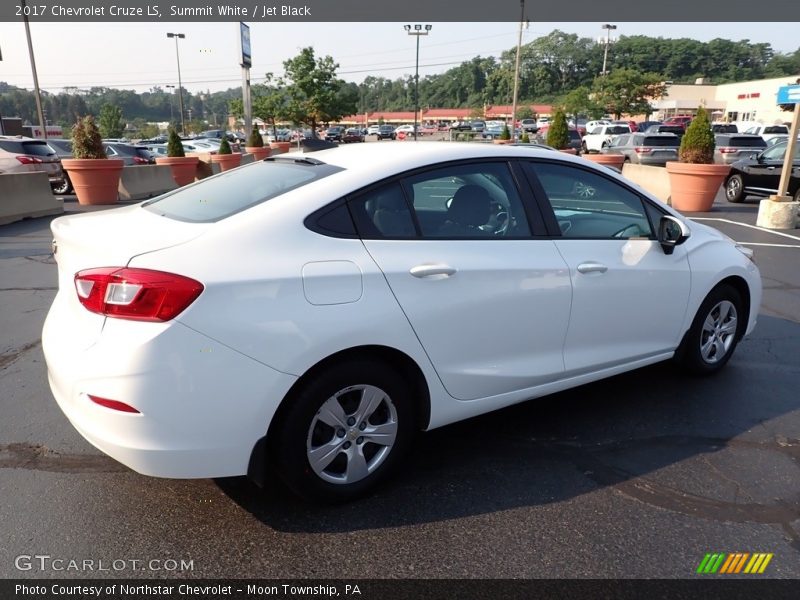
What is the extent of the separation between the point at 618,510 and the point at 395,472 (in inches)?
42.2

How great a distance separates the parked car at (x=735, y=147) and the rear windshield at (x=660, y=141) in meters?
1.48

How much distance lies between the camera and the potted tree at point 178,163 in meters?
17.2

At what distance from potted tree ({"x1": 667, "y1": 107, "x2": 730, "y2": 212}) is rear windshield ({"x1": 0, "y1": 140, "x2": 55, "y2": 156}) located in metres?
14.8

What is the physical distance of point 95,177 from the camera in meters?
13.0

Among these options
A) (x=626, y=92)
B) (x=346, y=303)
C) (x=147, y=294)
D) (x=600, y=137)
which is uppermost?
(x=626, y=92)

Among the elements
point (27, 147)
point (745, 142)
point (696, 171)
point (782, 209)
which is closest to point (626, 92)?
point (745, 142)

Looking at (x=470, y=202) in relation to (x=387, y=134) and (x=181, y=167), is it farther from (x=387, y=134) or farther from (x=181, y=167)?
(x=387, y=134)

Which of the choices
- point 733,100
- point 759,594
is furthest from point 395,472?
point 733,100

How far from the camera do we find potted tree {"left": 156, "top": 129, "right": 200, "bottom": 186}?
17.2 m

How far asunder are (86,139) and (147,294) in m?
12.2

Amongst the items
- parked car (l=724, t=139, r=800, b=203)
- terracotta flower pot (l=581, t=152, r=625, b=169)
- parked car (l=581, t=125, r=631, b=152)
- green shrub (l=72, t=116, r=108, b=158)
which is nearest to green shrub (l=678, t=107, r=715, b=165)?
parked car (l=724, t=139, r=800, b=203)

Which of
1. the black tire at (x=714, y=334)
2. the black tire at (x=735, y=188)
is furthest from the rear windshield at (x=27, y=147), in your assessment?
the black tire at (x=735, y=188)

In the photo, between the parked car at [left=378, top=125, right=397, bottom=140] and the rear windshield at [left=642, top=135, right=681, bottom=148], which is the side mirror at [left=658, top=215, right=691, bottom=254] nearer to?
the rear windshield at [left=642, top=135, right=681, bottom=148]

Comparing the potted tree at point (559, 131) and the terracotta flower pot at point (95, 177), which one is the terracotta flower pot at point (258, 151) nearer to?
the terracotta flower pot at point (95, 177)
